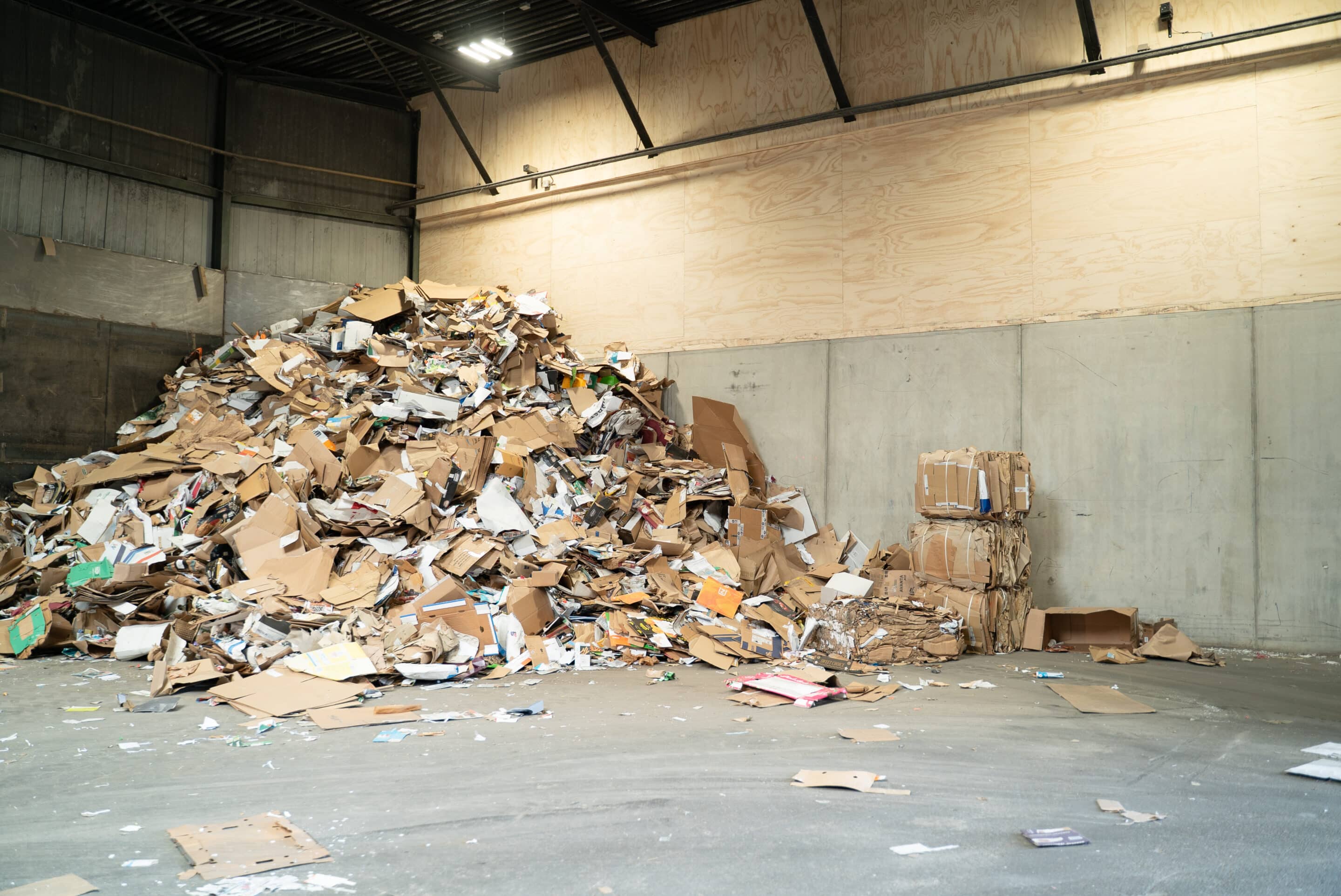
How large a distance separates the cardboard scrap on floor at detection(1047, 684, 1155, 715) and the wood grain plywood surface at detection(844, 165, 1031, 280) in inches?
148

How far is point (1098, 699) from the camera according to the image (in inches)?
194

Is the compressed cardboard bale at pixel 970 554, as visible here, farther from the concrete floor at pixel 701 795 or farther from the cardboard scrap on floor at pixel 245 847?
the cardboard scrap on floor at pixel 245 847

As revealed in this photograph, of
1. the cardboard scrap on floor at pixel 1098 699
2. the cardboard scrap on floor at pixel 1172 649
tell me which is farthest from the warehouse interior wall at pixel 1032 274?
the cardboard scrap on floor at pixel 1098 699

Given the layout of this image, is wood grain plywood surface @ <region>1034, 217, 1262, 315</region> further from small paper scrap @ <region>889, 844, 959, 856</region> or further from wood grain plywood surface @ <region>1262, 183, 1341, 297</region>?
small paper scrap @ <region>889, 844, 959, 856</region>

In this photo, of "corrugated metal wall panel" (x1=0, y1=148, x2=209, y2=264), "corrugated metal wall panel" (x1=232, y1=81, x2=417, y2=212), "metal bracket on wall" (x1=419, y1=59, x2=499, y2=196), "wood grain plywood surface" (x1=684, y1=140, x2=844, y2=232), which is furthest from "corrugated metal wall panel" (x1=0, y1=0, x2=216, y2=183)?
"wood grain plywood surface" (x1=684, y1=140, x2=844, y2=232)

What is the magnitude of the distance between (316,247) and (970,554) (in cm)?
861

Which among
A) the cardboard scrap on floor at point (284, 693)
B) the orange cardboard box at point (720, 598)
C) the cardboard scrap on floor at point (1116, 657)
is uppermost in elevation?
the orange cardboard box at point (720, 598)

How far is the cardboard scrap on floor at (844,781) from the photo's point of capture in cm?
326

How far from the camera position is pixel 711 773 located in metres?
3.48

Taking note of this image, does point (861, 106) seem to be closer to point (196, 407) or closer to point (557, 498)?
point (557, 498)

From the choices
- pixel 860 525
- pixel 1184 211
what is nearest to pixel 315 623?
pixel 860 525

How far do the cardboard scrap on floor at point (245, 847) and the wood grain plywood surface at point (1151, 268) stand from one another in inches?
264

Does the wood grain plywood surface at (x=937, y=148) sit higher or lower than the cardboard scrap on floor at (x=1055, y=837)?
higher

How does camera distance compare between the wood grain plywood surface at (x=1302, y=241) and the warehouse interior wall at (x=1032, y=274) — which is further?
the warehouse interior wall at (x=1032, y=274)
